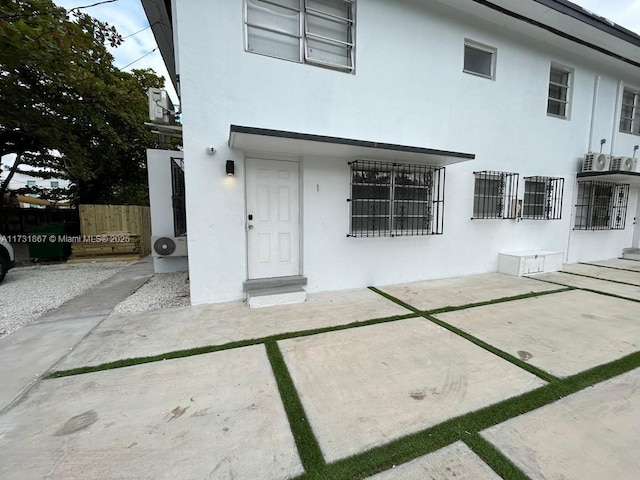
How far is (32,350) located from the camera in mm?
2686

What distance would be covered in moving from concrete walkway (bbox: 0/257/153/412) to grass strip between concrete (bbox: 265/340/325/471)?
192 centimetres

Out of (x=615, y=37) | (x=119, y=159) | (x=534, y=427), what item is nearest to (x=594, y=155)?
(x=615, y=37)

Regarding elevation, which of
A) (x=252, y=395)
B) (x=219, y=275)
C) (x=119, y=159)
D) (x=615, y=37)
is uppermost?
(x=615, y=37)

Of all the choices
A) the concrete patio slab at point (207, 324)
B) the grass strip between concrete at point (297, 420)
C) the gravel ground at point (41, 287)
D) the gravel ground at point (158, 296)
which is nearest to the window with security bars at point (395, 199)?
the concrete patio slab at point (207, 324)

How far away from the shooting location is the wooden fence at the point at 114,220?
8.12 meters

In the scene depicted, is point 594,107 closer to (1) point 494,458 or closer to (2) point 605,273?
(2) point 605,273

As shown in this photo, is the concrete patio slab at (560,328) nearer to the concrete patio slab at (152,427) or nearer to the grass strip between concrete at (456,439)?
the grass strip between concrete at (456,439)

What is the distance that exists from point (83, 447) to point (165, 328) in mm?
1672

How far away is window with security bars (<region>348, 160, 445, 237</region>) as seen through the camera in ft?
15.4

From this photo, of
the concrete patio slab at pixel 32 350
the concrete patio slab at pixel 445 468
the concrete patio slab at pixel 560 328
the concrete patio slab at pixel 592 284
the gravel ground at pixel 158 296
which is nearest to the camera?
the concrete patio slab at pixel 445 468

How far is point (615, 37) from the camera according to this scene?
558 cm

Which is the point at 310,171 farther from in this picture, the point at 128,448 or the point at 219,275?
the point at 128,448

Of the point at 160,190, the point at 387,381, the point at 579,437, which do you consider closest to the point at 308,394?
the point at 387,381

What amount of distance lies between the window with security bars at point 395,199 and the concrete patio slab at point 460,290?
99cm
